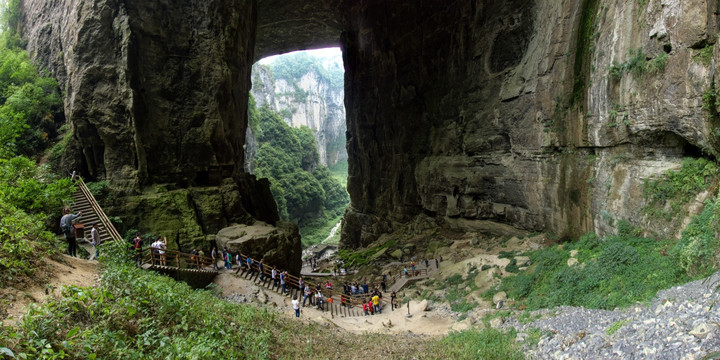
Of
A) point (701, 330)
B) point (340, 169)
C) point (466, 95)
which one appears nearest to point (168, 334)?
point (701, 330)

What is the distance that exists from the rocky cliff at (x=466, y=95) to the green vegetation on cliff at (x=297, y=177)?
26232 millimetres

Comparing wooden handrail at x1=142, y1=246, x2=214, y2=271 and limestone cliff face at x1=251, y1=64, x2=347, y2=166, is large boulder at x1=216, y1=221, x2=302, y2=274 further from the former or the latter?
limestone cliff face at x1=251, y1=64, x2=347, y2=166

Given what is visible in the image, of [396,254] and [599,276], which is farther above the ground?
[599,276]

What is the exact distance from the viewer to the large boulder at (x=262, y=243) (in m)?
16.4

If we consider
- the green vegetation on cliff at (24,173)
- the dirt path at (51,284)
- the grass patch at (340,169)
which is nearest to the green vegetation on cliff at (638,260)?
the dirt path at (51,284)

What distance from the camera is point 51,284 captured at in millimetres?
6922

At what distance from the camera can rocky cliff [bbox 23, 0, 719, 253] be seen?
1124cm

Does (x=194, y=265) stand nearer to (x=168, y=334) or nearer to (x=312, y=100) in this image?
(x=168, y=334)

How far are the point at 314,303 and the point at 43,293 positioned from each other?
33.0ft

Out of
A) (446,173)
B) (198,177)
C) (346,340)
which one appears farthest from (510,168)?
(198,177)

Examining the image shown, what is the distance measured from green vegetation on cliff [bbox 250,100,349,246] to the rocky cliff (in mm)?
26232

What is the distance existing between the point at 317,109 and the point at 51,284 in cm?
11281

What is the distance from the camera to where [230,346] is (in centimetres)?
725

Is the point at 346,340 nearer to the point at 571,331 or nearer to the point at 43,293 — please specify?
the point at 571,331
